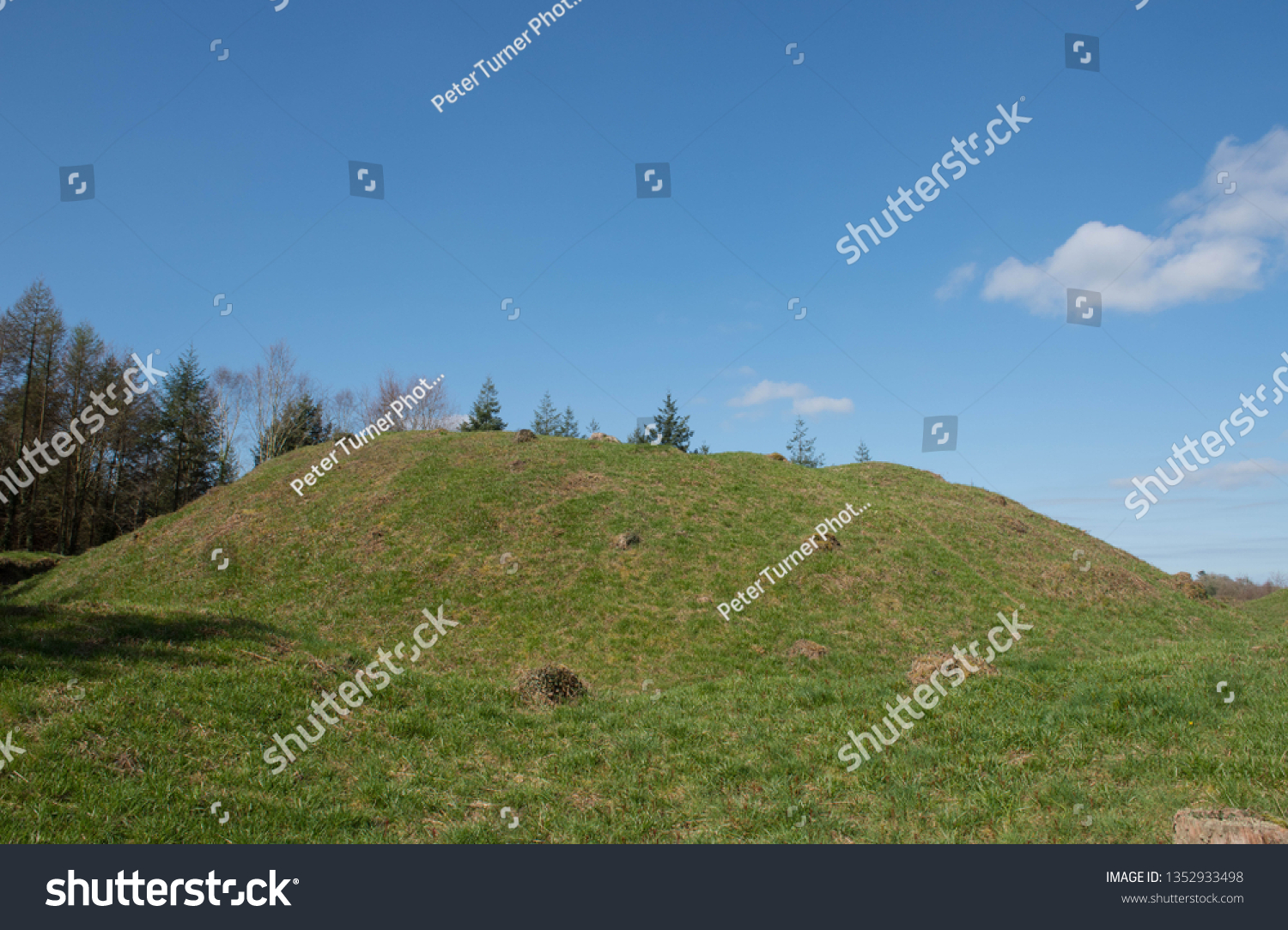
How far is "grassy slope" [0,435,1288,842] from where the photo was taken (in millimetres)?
6793

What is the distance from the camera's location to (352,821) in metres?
7.05

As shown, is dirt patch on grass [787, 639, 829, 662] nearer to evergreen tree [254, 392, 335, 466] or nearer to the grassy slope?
the grassy slope

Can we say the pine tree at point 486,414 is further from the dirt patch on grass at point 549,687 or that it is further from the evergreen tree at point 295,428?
the dirt patch on grass at point 549,687

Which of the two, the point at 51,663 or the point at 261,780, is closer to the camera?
the point at 261,780

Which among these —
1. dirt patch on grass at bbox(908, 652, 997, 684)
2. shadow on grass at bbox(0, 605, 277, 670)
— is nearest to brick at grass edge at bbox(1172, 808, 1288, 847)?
dirt patch on grass at bbox(908, 652, 997, 684)

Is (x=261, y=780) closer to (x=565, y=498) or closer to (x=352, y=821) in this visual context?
(x=352, y=821)

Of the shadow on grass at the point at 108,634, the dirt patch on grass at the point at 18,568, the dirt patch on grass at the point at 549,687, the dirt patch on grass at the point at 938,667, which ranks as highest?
the dirt patch on grass at the point at 18,568

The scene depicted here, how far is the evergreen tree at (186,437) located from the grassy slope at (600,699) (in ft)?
113

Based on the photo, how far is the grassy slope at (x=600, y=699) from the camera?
22.3ft

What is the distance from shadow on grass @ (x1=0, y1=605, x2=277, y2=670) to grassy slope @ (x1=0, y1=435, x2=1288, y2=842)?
75mm

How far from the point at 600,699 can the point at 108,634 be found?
28.4ft

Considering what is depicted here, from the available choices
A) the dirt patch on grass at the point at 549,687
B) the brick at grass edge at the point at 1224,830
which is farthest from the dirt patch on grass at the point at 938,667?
the dirt patch on grass at the point at 549,687
